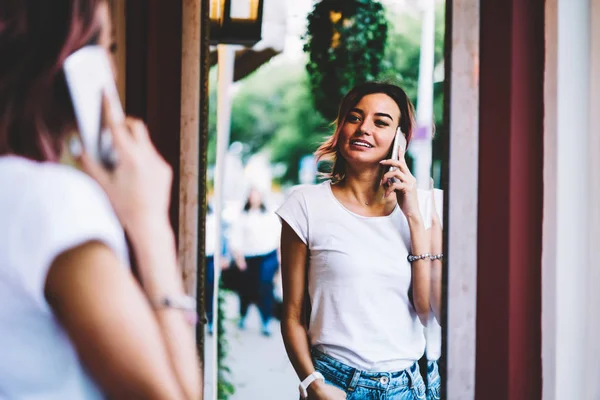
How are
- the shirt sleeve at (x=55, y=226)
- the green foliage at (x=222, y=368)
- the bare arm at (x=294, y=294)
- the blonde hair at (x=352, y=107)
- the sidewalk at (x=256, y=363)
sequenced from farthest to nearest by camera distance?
1. the sidewalk at (x=256, y=363)
2. the green foliage at (x=222, y=368)
3. the blonde hair at (x=352, y=107)
4. the bare arm at (x=294, y=294)
5. the shirt sleeve at (x=55, y=226)

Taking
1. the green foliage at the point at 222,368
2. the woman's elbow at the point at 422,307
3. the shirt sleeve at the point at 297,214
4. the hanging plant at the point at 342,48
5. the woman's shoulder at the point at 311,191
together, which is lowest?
the green foliage at the point at 222,368

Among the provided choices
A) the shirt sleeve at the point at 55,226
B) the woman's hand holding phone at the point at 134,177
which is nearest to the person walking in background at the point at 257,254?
the woman's hand holding phone at the point at 134,177

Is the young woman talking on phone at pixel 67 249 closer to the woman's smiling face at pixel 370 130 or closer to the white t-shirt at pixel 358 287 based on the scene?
the white t-shirt at pixel 358 287

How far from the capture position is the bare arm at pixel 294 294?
8.26 feet

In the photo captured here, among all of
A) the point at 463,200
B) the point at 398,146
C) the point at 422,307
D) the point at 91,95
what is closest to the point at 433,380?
the point at 422,307

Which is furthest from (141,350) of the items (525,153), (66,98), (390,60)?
(390,60)

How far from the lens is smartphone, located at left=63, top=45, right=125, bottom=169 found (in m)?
1.89

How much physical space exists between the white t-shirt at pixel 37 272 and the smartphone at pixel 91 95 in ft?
0.46

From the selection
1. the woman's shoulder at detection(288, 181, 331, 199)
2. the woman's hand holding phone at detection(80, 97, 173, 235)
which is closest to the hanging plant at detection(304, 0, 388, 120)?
the woman's shoulder at detection(288, 181, 331, 199)

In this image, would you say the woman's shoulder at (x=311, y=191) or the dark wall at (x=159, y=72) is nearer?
the dark wall at (x=159, y=72)

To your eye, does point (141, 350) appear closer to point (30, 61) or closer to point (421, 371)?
point (30, 61)

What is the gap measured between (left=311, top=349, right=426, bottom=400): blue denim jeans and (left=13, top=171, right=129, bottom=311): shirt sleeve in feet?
3.04

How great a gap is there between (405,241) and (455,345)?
1.53 ft

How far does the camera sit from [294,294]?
2553 mm
